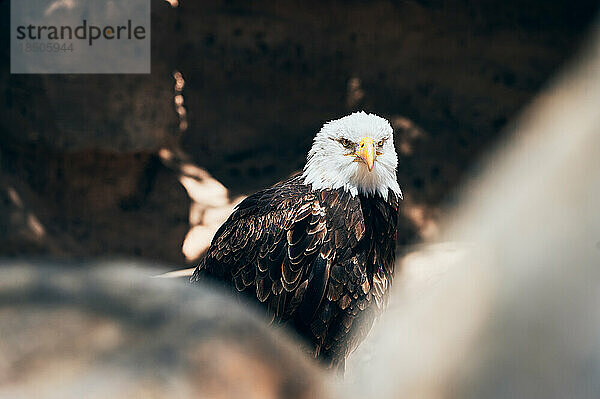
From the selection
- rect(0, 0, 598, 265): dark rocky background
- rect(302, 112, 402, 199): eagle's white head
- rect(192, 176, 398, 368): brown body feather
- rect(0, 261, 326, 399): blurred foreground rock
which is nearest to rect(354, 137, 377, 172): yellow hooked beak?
rect(302, 112, 402, 199): eagle's white head

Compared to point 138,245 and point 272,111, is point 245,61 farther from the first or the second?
point 138,245

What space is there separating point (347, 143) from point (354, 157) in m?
0.08

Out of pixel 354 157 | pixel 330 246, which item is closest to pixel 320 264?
pixel 330 246

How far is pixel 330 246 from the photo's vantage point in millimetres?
2955

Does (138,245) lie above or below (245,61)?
below

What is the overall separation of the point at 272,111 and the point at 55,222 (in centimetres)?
204

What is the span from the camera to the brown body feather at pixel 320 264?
296 centimetres

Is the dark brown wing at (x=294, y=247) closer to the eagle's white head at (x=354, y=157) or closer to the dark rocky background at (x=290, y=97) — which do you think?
the eagle's white head at (x=354, y=157)

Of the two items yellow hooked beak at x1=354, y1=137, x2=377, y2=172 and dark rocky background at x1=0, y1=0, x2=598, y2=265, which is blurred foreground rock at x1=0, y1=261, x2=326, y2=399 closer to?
yellow hooked beak at x1=354, y1=137, x2=377, y2=172

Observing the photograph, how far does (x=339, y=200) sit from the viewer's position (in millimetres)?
2998

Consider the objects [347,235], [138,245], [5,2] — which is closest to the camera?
[347,235]

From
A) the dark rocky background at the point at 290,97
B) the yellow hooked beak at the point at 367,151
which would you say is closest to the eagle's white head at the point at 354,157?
the yellow hooked beak at the point at 367,151

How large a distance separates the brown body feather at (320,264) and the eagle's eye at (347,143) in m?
0.22

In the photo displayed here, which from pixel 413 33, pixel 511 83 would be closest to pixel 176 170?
pixel 413 33
